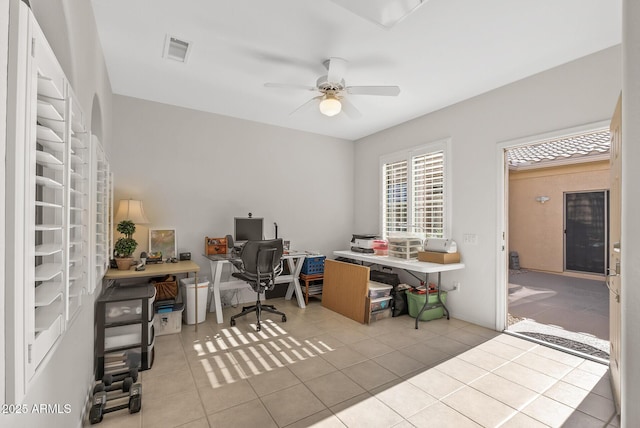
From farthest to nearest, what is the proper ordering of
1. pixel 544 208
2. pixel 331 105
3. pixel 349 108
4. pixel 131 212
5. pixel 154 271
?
pixel 544 208, pixel 131 212, pixel 349 108, pixel 154 271, pixel 331 105

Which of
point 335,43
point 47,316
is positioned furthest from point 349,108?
point 47,316

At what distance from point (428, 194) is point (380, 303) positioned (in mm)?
1715

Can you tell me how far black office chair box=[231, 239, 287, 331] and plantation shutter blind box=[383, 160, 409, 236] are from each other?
6.89 ft

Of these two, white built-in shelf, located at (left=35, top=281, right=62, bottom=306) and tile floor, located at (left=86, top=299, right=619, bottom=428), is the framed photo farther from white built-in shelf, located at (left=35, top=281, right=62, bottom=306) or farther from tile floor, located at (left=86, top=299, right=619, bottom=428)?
white built-in shelf, located at (left=35, top=281, right=62, bottom=306)

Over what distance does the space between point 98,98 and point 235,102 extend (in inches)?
66.0

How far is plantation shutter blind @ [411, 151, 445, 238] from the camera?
430 cm

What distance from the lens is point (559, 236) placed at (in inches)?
285

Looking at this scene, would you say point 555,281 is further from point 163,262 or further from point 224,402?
point 163,262

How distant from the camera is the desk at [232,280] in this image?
392cm

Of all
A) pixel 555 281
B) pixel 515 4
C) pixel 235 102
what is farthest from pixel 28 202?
pixel 555 281

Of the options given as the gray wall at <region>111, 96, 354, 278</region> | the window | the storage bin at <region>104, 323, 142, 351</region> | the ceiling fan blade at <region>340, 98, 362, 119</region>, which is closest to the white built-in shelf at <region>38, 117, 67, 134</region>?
the storage bin at <region>104, 323, 142, 351</region>

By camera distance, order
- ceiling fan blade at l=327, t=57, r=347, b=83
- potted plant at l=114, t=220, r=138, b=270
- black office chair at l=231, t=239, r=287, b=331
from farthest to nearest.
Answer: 1. black office chair at l=231, t=239, r=287, b=331
2. potted plant at l=114, t=220, r=138, b=270
3. ceiling fan blade at l=327, t=57, r=347, b=83

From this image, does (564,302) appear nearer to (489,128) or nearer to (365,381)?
(489,128)

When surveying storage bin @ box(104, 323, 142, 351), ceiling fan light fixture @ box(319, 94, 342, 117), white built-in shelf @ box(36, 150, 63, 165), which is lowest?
storage bin @ box(104, 323, 142, 351)
